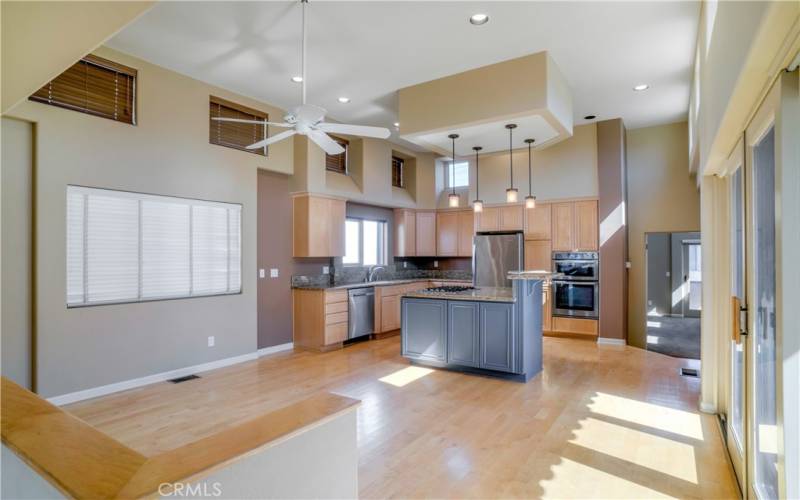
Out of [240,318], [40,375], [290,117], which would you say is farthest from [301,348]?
[290,117]

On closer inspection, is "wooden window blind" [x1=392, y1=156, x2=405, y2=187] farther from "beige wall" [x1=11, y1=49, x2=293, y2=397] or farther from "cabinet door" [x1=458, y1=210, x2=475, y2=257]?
"beige wall" [x1=11, y1=49, x2=293, y2=397]

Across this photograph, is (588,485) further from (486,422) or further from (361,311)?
(361,311)

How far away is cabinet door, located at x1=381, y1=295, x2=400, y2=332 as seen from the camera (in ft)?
22.3

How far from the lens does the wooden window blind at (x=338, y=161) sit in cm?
668

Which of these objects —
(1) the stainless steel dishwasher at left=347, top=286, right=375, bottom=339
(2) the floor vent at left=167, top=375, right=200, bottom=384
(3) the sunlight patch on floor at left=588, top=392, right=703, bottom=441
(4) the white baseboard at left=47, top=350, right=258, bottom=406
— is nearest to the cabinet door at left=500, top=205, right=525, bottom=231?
(1) the stainless steel dishwasher at left=347, top=286, right=375, bottom=339

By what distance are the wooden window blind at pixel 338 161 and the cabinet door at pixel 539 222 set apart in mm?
3223

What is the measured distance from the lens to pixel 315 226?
19.8 feet

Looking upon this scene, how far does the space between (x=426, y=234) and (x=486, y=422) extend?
5.16 m

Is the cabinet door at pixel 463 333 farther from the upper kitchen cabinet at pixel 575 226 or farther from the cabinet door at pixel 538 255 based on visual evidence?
the upper kitchen cabinet at pixel 575 226

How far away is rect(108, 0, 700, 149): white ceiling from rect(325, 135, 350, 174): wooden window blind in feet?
4.51

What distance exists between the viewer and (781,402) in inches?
56.9

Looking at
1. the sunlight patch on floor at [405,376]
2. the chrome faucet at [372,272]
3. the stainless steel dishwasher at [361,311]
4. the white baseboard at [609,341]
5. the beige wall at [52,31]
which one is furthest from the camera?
the chrome faucet at [372,272]

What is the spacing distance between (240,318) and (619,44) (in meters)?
5.25

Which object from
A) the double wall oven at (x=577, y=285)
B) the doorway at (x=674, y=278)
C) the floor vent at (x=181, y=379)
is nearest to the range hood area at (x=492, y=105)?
the double wall oven at (x=577, y=285)
